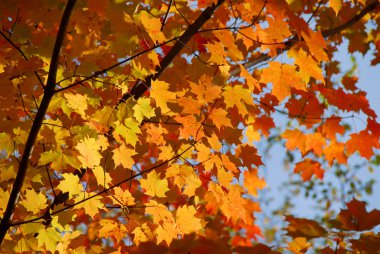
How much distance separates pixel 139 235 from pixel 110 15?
4.53 feet

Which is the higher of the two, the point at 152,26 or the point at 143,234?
the point at 152,26

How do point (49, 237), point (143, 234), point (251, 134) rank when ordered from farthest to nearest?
point (251, 134), point (143, 234), point (49, 237)

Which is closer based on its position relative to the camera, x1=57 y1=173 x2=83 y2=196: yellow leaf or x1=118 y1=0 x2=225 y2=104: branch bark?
x1=57 y1=173 x2=83 y2=196: yellow leaf

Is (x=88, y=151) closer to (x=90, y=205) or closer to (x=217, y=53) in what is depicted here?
Result: (x=90, y=205)

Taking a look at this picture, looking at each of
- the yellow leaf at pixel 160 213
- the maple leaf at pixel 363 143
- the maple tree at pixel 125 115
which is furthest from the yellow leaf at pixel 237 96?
the maple leaf at pixel 363 143

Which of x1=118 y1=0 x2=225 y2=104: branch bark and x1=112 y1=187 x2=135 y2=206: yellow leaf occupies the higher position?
x1=118 y1=0 x2=225 y2=104: branch bark

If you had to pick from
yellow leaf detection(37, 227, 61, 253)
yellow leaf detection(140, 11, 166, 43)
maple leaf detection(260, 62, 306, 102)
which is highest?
yellow leaf detection(140, 11, 166, 43)

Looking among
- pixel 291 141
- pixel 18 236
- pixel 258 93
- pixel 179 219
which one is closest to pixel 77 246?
pixel 18 236

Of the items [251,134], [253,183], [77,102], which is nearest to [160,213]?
[77,102]

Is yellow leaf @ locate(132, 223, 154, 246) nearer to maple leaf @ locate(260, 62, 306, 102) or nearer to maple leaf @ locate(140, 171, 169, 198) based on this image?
maple leaf @ locate(140, 171, 169, 198)

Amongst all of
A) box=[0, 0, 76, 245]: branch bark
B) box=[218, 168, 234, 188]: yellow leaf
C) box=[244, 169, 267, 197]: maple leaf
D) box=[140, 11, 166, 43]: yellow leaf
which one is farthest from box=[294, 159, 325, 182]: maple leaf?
box=[0, 0, 76, 245]: branch bark

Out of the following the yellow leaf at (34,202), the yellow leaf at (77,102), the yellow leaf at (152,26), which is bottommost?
the yellow leaf at (34,202)

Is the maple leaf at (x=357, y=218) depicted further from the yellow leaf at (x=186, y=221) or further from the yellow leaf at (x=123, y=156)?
the yellow leaf at (x=123, y=156)

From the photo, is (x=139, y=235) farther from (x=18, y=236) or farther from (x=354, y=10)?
(x=354, y=10)
